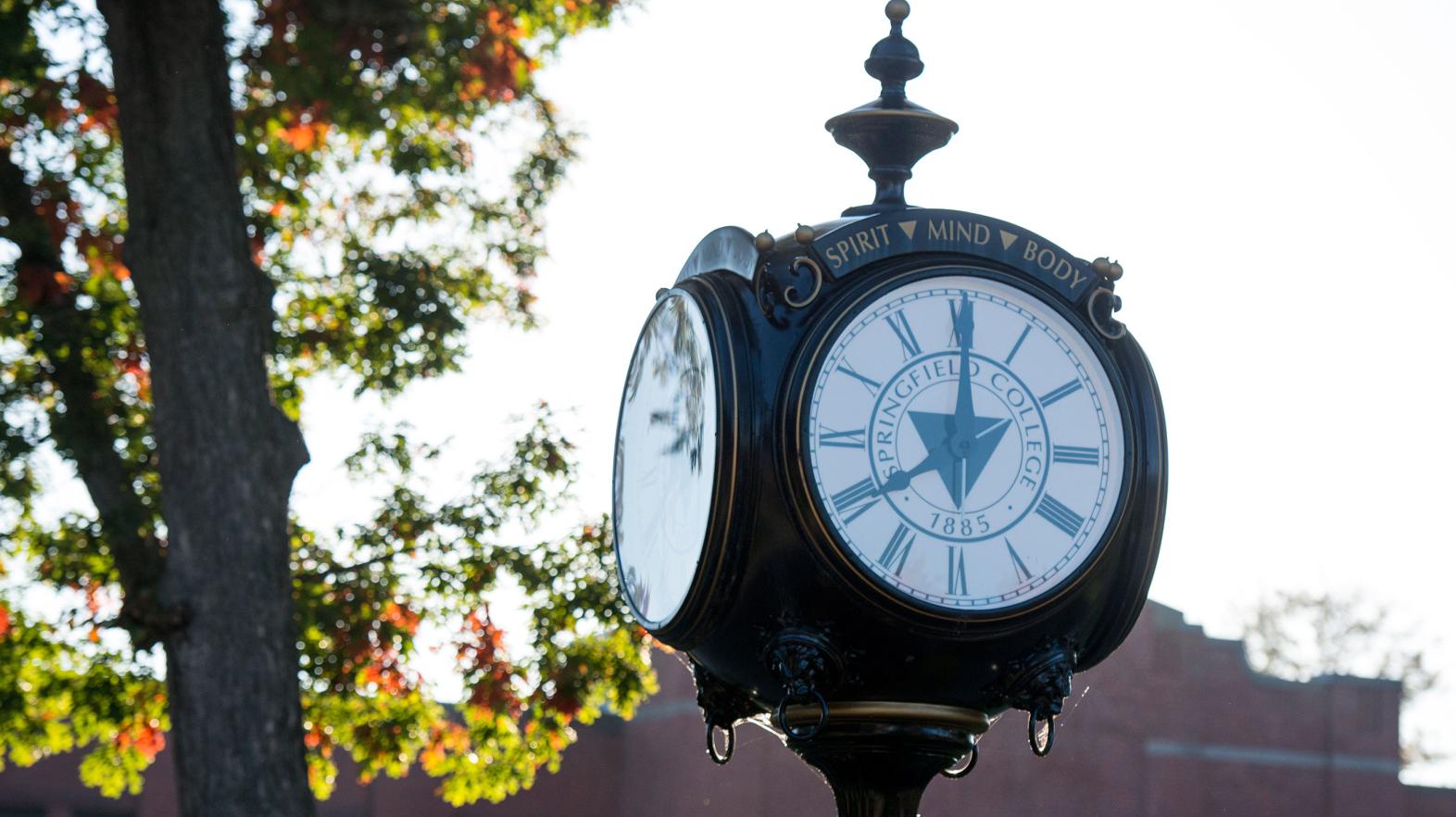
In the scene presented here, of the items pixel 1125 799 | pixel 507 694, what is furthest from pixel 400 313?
pixel 1125 799

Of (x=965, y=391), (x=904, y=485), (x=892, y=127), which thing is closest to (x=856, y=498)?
(x=904, y=485)

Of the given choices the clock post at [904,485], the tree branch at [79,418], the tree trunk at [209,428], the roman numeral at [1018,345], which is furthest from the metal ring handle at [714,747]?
the tree branch at [79,418]

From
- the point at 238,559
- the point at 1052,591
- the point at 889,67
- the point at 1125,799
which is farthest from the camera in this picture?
the point at 1125,799

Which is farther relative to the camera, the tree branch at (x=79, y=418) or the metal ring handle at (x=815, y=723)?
the tree branch at (x=79, y=418)

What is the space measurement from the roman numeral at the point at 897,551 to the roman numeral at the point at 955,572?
0.18 ft

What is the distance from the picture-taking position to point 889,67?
3.12 meters

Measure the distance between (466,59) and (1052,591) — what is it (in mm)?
6812

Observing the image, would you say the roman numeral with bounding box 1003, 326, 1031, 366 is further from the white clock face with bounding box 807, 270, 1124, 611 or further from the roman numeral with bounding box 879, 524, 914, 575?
the roman numeral with bounding box 879, 524, 914, 575

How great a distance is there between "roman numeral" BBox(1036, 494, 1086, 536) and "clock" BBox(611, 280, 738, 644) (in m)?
0.42

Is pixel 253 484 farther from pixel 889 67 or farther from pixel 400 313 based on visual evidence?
pixel 889 67

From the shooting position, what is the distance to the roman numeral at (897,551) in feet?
8.63

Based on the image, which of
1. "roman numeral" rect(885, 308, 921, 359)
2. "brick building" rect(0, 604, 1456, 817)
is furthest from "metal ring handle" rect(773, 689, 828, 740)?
"brick building" rect(0, 604, 1456, 817)

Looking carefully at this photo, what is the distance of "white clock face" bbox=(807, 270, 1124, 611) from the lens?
2.64 metres

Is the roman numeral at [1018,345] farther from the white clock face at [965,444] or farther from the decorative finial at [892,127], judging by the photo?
the decorative finial at [892,127]
